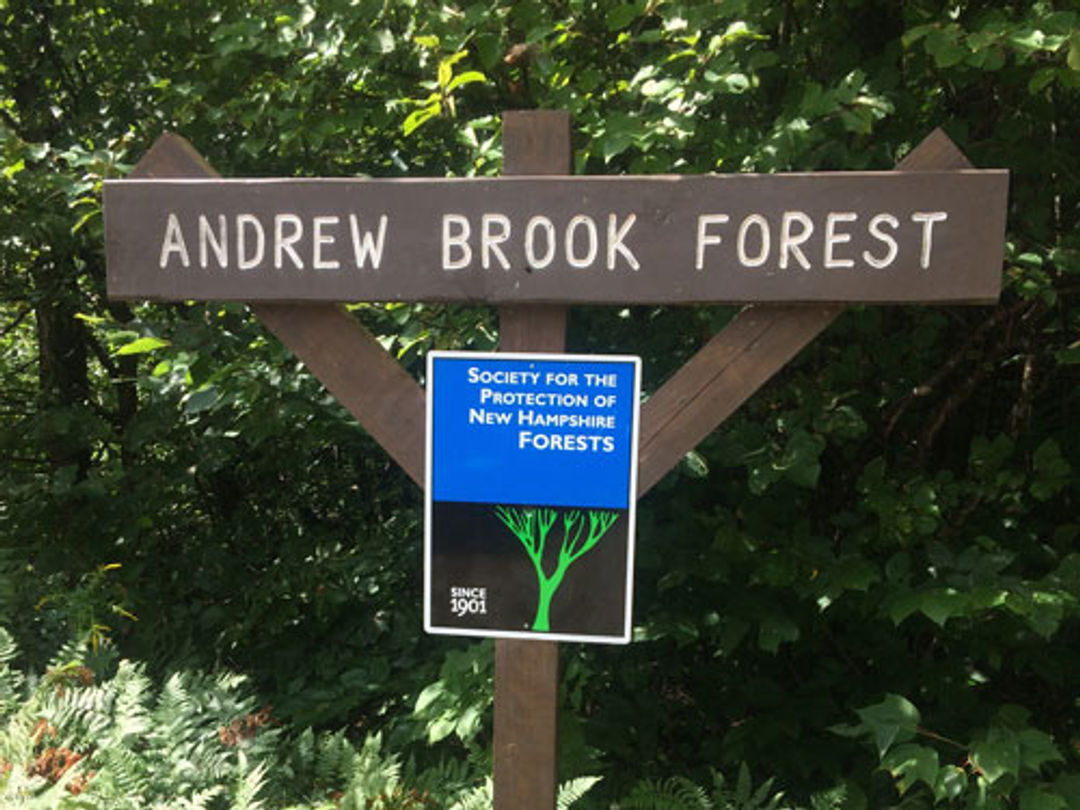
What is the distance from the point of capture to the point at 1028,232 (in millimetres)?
2713

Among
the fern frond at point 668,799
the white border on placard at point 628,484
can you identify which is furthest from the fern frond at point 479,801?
the white border on placard at point 628,484

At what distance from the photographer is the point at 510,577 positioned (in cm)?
179

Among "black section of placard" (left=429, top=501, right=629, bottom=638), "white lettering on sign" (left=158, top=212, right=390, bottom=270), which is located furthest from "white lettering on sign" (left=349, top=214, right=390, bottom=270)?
"black section of placard" (left=429, top=501, right=629, bottom=638)

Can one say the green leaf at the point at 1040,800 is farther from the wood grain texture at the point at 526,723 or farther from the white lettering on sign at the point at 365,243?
the white lettering on sign at the point at 365,243

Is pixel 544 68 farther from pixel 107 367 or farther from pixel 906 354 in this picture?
pixel 107 367

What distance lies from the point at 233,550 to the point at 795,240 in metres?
4.14

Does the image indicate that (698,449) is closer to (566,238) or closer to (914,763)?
(914,763)

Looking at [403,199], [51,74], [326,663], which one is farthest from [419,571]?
[51,74]

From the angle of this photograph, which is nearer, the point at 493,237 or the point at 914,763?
the point at 493,237

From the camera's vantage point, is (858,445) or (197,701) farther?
(858,445)

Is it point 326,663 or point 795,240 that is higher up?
point 795,240

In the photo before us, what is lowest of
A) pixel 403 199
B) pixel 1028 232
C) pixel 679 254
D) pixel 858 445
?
pixel 858 445

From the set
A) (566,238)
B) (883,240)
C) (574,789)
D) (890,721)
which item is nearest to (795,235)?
(883,240)

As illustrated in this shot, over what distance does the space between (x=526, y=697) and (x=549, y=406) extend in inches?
24.5
